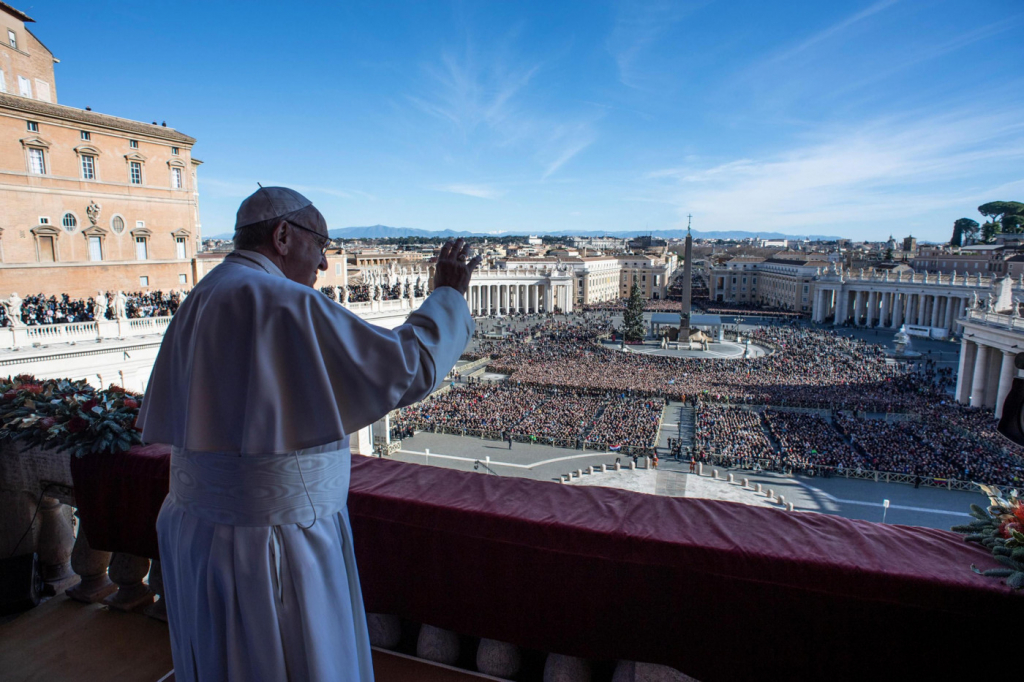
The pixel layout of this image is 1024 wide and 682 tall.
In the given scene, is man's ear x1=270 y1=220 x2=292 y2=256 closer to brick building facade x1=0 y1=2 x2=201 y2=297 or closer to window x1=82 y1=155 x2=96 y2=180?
brick building facade x1=0 y1=2 x2=201 y2=297

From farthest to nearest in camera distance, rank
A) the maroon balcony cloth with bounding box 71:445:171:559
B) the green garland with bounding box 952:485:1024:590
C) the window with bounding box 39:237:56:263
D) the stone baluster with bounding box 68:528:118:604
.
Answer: the window with bounding box 39:237:56:263
the stone baluster with bounding box 68:528:118:604
the maroon balcony cloth with bounding box 71:445:171:559
the green garland with bounding box 952:485:1024:590

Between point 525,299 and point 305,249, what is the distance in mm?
68500

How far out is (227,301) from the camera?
1449 millimetres

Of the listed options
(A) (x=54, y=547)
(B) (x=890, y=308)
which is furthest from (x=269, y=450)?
(B) (x=890, y=308)

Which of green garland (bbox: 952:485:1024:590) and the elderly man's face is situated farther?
green garland (bbox: 952:485:1024:590)

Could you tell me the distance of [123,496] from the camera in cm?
335

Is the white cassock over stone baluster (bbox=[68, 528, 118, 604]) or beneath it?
over

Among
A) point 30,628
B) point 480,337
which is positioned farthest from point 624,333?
point 30,628

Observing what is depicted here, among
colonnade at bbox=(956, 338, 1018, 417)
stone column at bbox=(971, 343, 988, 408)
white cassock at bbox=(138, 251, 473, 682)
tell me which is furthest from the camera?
stone column at bbox=(971, 343, 988, 408)

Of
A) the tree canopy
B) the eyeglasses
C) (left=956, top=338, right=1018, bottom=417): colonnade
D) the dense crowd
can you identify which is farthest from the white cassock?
the tree canopy

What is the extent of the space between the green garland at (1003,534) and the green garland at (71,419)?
156 inches

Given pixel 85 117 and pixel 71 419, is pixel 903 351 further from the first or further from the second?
pixel 71 419

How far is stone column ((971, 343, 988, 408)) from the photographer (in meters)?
25.9

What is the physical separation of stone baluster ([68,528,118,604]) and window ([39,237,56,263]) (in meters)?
12.9
